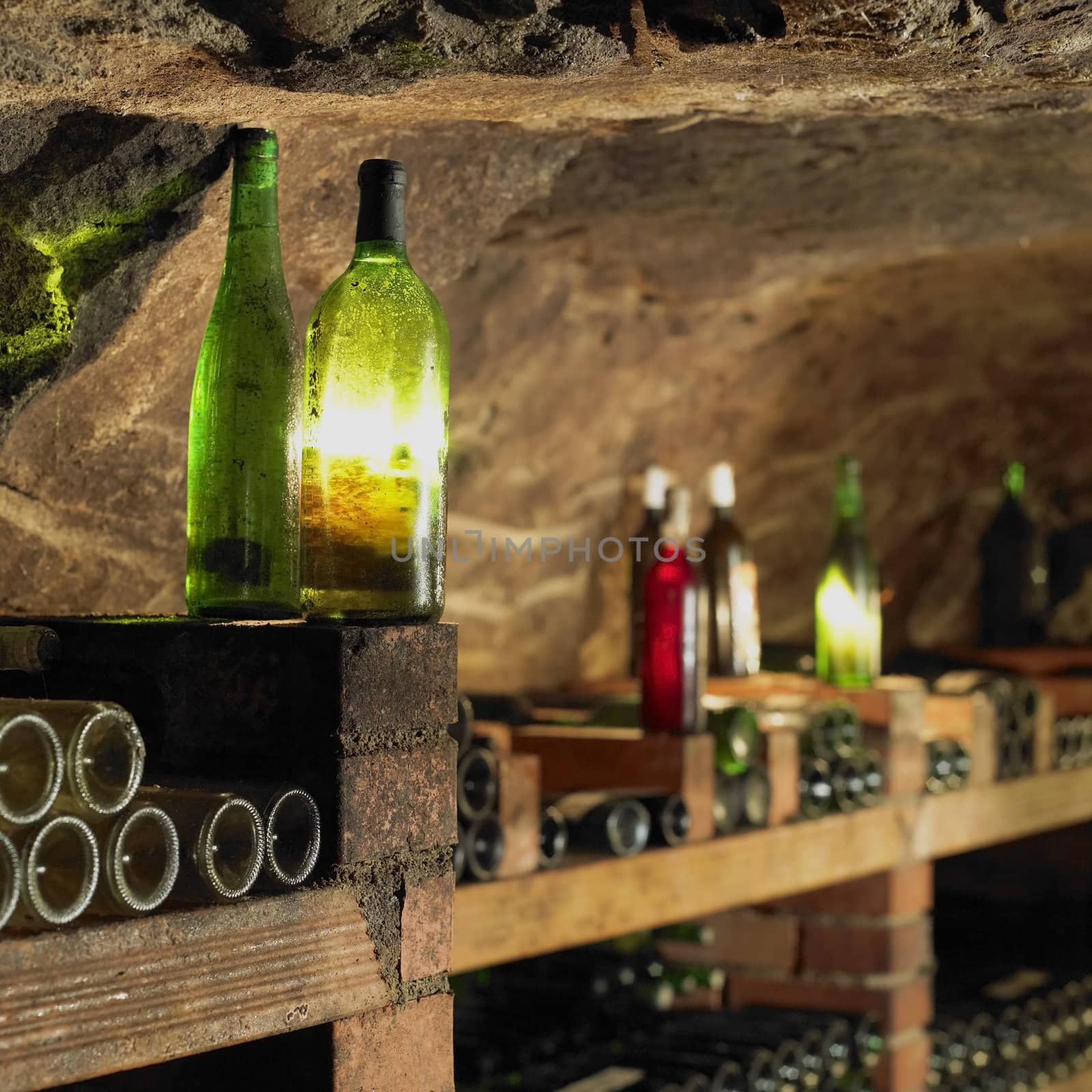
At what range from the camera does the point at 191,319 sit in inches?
53.6

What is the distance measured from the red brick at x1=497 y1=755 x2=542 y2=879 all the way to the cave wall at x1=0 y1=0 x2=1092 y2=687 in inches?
17.8

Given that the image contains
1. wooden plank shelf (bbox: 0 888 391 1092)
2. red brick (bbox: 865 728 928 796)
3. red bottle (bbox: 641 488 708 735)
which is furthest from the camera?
red brick (bbox: 865 728 928 796)

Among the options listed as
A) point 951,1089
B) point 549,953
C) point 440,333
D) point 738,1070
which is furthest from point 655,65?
point 951,1089

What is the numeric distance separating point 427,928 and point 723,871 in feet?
2.26

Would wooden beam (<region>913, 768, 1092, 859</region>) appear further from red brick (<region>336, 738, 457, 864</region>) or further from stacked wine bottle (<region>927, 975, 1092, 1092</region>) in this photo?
red brick (<region>336, 738, 457, 864</region>)

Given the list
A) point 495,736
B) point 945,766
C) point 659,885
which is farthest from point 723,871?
point 945,766

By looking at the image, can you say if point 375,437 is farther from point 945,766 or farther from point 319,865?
point 945,766

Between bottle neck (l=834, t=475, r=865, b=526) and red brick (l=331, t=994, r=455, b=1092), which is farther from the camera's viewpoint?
bottle neck (l=834, t=475, r=865, b=526)

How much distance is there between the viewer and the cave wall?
1.05 meters

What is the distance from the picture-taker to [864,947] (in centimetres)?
211

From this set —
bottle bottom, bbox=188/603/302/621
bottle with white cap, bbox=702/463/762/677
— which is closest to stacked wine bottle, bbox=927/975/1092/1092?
bottle with white cap, bbox=702/463/762/677

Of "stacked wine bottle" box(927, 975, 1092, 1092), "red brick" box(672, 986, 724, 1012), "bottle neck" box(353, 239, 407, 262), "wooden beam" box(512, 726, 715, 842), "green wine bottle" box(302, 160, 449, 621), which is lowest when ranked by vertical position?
"stacked wine bottle" box(927, 975, 1092, 1092)

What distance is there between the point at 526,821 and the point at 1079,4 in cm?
81

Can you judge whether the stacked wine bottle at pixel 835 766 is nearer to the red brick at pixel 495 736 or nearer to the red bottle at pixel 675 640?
the red bottle at pixel 675 640
